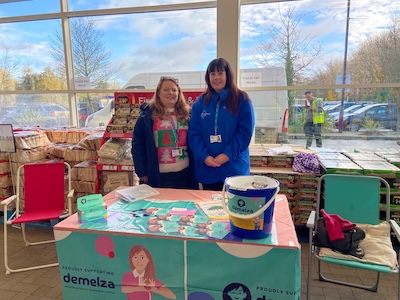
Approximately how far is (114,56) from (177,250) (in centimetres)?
350

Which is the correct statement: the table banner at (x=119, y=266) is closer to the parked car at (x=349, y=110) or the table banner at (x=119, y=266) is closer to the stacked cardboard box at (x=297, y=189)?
the stacked cardboard box at (x=297, y=189)

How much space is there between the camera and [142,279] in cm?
147

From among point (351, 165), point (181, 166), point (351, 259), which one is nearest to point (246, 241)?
point (351, 259)

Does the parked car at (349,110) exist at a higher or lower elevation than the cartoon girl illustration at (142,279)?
higher


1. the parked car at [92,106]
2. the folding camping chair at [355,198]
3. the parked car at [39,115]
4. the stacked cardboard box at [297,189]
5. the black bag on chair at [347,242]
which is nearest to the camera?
the black bag on chair at [347,242]

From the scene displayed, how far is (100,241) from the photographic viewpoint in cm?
148

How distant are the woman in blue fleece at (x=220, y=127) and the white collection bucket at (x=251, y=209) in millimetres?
792

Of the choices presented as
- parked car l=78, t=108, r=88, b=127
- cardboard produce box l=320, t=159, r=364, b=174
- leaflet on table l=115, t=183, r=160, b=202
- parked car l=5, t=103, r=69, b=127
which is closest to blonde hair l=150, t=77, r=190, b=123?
leaflet on table l=115, t=183, r=160, b=202

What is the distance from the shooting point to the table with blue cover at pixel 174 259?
4.34 feet

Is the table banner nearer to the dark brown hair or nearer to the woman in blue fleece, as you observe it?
the woman in blue fleece

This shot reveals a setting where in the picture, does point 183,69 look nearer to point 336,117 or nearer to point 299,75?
point 299,75

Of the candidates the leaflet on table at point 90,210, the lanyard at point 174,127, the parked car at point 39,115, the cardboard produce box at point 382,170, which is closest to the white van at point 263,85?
the cardboard produce box at point 382,170

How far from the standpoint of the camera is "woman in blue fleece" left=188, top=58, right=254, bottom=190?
2.17 m

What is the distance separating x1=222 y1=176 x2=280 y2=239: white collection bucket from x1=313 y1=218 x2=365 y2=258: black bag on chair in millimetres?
759
